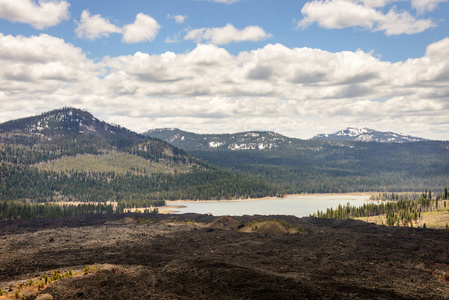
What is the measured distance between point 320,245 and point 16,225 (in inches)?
3571

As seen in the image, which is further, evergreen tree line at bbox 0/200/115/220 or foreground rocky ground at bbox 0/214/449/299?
evergreen tree line at bbox 0/200/115/220

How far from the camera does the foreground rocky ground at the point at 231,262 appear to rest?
46.4 meters

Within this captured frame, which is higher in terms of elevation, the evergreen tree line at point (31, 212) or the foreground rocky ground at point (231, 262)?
the foreground rocky ground at point (231, 262)

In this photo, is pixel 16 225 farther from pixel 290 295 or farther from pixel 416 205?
pixel 416 205

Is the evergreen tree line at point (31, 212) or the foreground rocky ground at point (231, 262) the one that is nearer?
the foreground rocky ground at point (231, 262)

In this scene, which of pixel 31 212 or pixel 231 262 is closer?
pixel 231 262

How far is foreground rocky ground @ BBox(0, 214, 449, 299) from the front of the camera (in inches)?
1826

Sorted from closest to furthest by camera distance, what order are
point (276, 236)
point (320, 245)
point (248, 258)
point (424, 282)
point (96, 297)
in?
1. point (96, 297)
2. point (424, 282)
3. point (248, 258)
4. point (320, 245)
5. point (276, 236)

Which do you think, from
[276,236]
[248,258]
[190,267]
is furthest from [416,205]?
[190,267]

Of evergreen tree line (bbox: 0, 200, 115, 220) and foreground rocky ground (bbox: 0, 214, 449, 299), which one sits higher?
foreground rocky ground (bbox: 0, 214, 449, 299)

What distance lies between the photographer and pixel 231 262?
65.1m

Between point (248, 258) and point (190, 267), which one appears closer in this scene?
point (190, 267)

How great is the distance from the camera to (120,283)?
159 feet

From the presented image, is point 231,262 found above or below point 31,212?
above
